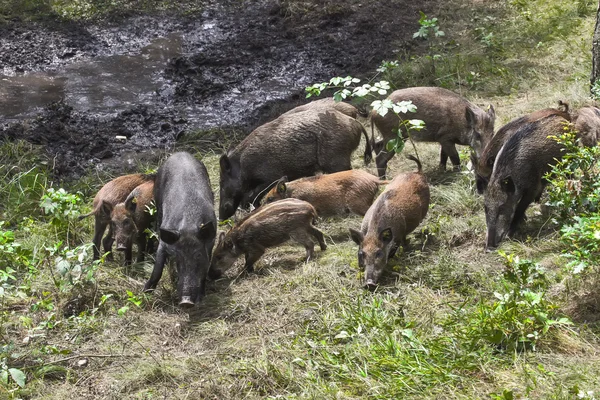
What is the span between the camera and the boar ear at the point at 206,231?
247 inches

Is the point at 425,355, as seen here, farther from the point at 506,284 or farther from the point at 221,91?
the point at 221,91

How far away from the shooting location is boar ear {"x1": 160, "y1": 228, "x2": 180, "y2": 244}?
614 cm

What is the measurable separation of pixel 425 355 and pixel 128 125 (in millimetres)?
6662

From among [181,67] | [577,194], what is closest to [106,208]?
[577,194]

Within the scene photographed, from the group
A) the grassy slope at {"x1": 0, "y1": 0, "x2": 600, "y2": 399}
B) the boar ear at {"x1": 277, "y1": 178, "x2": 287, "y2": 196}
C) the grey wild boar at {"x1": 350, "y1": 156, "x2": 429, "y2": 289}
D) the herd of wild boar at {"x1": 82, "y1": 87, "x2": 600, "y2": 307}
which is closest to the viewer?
the grassy slope at {"x1": 0, "y1": 0, "x2": 600, "y2": 399}

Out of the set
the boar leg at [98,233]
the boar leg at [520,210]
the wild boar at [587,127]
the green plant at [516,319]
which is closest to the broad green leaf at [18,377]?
the boar leg at [98,233]

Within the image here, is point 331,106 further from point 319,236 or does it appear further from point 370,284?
point 370,284

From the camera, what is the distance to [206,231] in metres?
6.33

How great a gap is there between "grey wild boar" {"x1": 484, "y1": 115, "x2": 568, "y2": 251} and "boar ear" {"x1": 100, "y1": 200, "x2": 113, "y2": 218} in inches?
138

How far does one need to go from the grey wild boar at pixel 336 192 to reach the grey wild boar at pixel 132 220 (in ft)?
4.12

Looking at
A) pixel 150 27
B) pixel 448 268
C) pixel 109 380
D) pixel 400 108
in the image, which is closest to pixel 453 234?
pixel 448 268

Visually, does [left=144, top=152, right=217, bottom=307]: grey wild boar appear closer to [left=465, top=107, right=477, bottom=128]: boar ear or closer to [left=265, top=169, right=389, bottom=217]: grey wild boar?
[left=265, top=169, right=389, bottom=217]: grey wild boar

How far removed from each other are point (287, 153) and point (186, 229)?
2.12 metres

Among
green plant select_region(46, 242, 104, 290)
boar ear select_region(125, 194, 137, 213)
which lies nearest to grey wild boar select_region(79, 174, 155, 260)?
boar ear select_region(125, 194, 137, 213)
